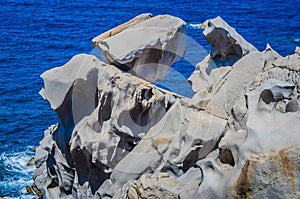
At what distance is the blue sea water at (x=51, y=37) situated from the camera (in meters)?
31.3

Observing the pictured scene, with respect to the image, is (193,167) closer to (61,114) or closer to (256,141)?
(256,141)

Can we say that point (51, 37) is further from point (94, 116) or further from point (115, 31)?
point (94, 116)

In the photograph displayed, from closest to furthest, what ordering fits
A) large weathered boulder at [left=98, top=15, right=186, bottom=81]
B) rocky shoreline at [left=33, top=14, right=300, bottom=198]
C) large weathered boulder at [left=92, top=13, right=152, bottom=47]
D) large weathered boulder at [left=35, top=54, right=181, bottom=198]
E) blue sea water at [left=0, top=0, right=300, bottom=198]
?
1. rocky shoreline at [left=33, top=14, right=300, bottom=198]
2. large weathered boulder at [left=35, top=54, right=181, bottom=198]
3. large weathered boulder at [left=98, top=15, right=186, bottom=81]
4. large weathered boulder at [left=92, top=13, right=152, bottom=47]
5. blue sea water at [left=0, top=0, right=300, bottom=198]

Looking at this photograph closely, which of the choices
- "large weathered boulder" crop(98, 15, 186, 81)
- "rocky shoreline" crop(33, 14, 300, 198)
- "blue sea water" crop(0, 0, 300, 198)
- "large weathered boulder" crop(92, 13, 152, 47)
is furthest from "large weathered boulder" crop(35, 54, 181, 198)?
"blue sea water" crop(0, 0, 300, 198)

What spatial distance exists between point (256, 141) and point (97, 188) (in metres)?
9.87

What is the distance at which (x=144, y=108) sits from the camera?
18750 millimetres

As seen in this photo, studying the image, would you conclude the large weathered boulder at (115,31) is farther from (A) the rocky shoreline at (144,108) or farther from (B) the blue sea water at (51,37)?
(B) the blue sea water at (51,37)

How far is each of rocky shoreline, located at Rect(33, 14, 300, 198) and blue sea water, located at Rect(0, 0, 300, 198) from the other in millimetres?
3409

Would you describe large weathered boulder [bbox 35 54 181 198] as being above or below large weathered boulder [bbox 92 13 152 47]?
below

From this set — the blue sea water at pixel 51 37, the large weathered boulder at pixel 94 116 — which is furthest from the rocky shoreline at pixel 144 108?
the blue sea water at pixel 51 37

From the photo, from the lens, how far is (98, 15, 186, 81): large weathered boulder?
19.4 m

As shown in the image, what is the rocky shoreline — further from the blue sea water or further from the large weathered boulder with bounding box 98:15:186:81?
the blue sea water

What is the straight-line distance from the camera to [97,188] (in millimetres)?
19812

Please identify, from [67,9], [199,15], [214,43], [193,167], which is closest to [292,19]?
[199,15]
